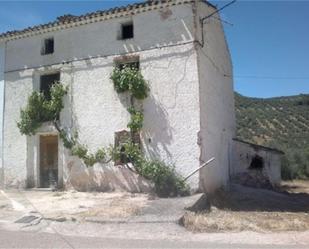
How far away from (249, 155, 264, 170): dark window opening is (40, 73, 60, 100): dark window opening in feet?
30.5

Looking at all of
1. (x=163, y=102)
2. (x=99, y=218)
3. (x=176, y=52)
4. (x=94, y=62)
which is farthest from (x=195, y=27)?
(x=99, y=218)

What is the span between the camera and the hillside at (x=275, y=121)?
47.8 m

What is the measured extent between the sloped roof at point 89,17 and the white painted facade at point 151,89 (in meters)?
0.16

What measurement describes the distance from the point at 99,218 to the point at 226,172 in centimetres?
797

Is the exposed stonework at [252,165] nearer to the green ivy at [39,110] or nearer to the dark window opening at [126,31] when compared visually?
the dark window opening at [126,31]

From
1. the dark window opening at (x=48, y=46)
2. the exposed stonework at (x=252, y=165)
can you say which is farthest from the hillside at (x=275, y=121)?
the dark window opening at (x=48, y=46)

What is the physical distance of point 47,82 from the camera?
56.2 feet

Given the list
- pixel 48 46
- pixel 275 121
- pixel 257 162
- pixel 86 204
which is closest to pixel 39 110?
pixel 48 46

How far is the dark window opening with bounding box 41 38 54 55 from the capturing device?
56.7ft

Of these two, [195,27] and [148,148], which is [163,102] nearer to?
[148,148]

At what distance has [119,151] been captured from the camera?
1491 cm

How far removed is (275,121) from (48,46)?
1743 inches

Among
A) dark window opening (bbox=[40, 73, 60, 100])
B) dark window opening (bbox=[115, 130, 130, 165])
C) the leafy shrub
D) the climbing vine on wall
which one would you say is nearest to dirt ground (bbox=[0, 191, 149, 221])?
the leafy shrub

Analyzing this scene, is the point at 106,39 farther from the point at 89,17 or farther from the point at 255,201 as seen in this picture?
the point at 255,201
